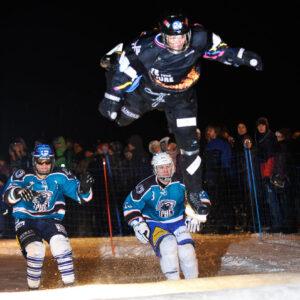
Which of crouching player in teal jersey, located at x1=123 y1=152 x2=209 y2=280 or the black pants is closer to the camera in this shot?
the black pants

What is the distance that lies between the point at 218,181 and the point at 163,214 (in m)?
4.52

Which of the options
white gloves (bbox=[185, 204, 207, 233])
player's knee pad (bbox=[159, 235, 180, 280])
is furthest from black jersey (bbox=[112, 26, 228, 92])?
player's knee pad (bbox=[159, 235, 180, 280])

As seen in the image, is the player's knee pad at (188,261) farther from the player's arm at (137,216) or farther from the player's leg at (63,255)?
the player's leg at (63,255)

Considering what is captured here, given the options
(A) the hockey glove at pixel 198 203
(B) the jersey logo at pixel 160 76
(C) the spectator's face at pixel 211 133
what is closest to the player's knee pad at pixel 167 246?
(A) the hockey glove at pixel 198 203

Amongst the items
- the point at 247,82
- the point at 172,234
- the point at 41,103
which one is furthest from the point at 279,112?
the point at 172,234

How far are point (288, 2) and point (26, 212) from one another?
19774 millimetres

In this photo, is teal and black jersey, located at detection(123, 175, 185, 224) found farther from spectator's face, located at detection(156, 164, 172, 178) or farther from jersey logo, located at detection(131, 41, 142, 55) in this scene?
jersey logo, located at detection(131, 41, 142, 55)

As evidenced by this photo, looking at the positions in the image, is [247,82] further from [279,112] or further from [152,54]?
[152,54]

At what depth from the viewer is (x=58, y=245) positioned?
800 cm

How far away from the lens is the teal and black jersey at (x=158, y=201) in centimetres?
856

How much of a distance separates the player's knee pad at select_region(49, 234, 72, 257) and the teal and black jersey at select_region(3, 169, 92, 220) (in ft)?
1.40

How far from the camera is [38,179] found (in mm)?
8453

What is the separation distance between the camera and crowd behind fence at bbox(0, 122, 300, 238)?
12438 millimetres

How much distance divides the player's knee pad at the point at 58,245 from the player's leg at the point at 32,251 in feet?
0.46
